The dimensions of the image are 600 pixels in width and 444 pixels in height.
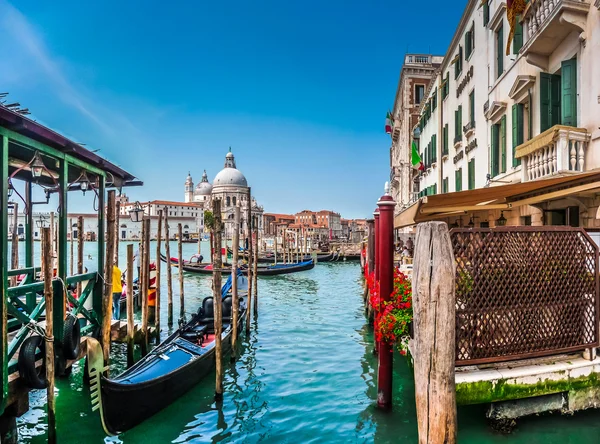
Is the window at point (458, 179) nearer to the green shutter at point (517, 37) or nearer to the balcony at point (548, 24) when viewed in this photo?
the green shutter at point (517, 37)

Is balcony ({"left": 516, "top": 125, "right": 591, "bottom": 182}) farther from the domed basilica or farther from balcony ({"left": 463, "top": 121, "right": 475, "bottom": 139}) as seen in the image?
the domed basilica

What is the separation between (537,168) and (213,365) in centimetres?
638

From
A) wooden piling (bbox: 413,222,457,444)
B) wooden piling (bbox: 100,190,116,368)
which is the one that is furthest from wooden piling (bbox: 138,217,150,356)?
wooden piling (bbox: 413,222,457,444)

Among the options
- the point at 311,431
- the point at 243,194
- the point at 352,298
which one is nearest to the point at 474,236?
the point at 311,431

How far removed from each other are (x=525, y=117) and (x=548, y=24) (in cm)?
213

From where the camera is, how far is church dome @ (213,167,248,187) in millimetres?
98875

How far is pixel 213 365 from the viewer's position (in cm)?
725

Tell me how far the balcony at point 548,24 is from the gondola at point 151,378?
7.42 meters

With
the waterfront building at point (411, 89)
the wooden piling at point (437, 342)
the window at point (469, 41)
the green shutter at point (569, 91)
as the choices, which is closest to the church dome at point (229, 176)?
the waterfront building at point (411, 89)

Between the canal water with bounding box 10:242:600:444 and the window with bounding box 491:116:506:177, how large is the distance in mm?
4970

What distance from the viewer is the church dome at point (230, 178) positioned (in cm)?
9888

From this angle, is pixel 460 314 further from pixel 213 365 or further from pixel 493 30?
pixel 493 30

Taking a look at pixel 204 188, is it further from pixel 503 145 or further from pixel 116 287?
pixel 503 145

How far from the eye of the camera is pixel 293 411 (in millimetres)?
5699
